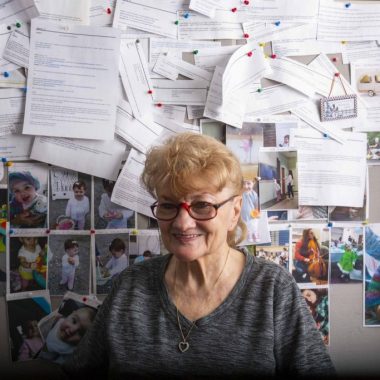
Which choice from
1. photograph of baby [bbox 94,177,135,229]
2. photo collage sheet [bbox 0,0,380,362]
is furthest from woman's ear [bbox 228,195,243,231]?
photograph of baby [bbox 94,177,135,229]

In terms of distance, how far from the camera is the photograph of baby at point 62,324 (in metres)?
1.14

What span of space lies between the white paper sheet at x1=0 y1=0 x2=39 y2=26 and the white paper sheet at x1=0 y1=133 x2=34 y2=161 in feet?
0.98

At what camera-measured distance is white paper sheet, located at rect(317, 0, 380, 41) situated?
109 cm

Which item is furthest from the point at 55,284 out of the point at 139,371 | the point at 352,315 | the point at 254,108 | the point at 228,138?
the point at 352,315

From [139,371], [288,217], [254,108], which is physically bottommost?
[139,371]

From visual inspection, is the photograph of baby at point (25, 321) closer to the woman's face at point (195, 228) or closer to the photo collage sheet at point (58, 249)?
the photo collage sheet at point (58, 249)

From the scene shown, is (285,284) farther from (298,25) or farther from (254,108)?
(298,25)

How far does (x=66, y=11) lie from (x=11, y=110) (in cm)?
30

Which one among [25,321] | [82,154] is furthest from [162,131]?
[25,321]

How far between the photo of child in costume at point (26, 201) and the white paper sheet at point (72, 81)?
5.2 inches

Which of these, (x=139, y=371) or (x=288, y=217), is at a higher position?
(x=288, y=217)

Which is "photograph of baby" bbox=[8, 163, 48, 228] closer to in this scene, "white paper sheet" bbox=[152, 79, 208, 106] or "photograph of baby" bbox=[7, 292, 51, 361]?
"photograph of baby" bbox=[7, 292, 51, 361]

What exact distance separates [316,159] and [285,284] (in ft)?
1.29

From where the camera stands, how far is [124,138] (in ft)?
3.59
